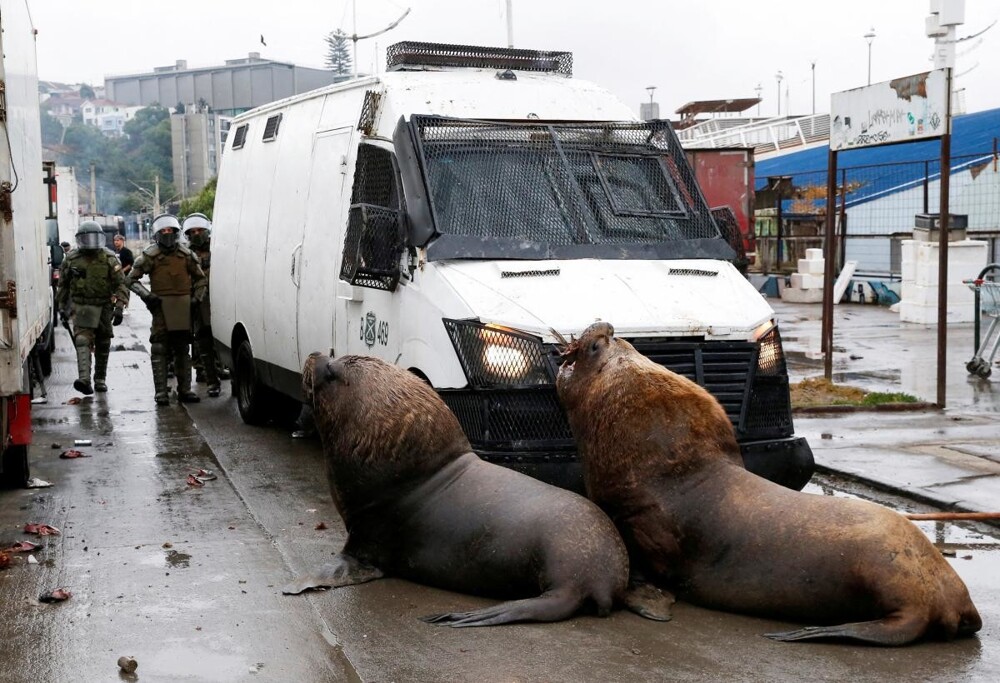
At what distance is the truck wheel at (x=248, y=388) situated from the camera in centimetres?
1080

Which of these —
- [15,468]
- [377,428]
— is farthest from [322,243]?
[377,428]

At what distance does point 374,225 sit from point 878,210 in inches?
773

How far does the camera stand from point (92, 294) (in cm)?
1344

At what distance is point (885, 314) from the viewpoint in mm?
21484

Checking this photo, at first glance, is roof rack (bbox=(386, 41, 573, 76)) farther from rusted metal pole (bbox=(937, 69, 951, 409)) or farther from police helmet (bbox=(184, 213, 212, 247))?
police helmet (bbox=(184, 213, 212, 247))

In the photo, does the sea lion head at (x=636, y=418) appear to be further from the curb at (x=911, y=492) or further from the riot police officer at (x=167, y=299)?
the riot police officer at (x=167, y=299)

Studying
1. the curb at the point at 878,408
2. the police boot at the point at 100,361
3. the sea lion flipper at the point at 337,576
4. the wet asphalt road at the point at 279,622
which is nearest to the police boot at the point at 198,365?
the police boot at the point at 100,361

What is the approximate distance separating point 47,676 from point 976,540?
4957mm

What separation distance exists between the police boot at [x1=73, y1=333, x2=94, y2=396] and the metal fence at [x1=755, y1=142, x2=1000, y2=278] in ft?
47.5

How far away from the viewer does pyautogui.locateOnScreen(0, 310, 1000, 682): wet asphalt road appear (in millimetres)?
4891

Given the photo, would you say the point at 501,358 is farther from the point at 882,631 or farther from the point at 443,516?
the point at 882,631

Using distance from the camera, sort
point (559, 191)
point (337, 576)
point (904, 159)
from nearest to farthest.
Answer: point (337, 576)
point (559, 191)
point (904, 159)

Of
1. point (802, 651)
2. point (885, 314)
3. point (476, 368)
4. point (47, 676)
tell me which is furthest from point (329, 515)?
point (885, 314)

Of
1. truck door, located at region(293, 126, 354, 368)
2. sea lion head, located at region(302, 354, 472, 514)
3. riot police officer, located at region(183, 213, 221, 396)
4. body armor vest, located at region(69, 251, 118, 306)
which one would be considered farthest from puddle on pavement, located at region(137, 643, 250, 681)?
body armor vest, located at region(69, 251, 118, 306)
